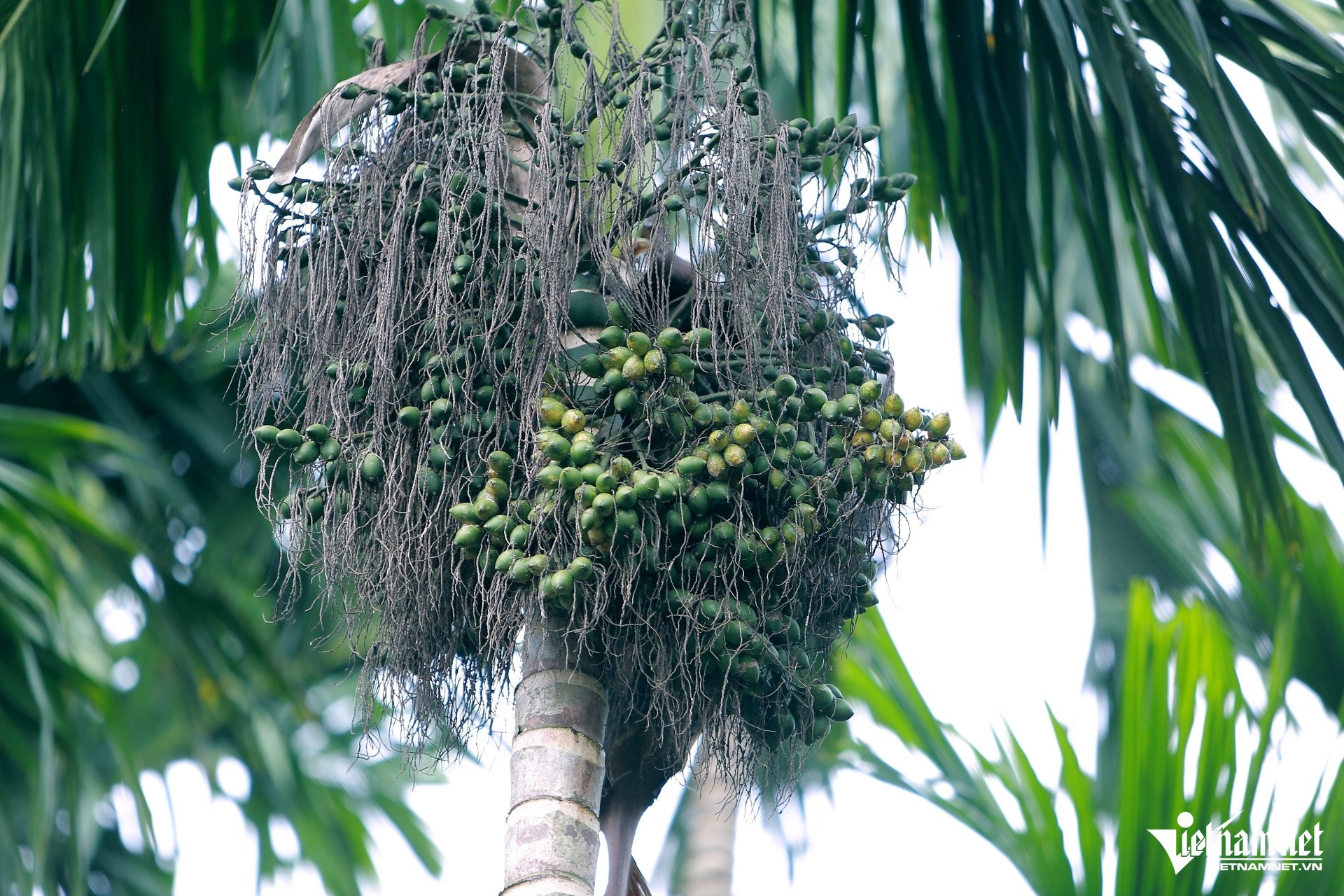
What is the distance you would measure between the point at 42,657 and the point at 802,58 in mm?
2282

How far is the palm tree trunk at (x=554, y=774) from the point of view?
1949 mm

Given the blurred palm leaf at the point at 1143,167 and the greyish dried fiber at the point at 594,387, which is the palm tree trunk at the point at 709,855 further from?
the greyish dried fiber at the point at 594,387

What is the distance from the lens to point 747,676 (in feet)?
6.77

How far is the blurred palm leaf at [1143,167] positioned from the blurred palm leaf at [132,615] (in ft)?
6.06

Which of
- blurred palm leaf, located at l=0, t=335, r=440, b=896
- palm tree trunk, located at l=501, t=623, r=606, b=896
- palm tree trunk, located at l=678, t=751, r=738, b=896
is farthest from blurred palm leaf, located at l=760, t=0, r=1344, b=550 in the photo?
palm tree trunk, located at l=678, t=751, r=738, b=896

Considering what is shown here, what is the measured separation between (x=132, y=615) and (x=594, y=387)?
112 inches

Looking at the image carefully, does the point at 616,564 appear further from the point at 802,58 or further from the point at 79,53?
the point at 79,53

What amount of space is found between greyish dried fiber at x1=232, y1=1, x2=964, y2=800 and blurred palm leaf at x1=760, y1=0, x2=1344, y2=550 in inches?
20.1

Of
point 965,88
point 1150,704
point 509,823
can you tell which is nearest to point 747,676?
point 509,823

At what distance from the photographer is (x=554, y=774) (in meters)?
2.02

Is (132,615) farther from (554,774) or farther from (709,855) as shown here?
(554,774)

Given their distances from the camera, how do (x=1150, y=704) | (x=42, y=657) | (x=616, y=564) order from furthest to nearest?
(x=42, y=657)
(x=1150, y=704)
(x=616, y=564)

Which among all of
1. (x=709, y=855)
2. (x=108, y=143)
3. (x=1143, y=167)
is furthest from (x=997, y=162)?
(x=709, y=855)

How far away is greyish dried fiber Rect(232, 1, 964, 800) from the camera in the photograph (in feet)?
6.60
